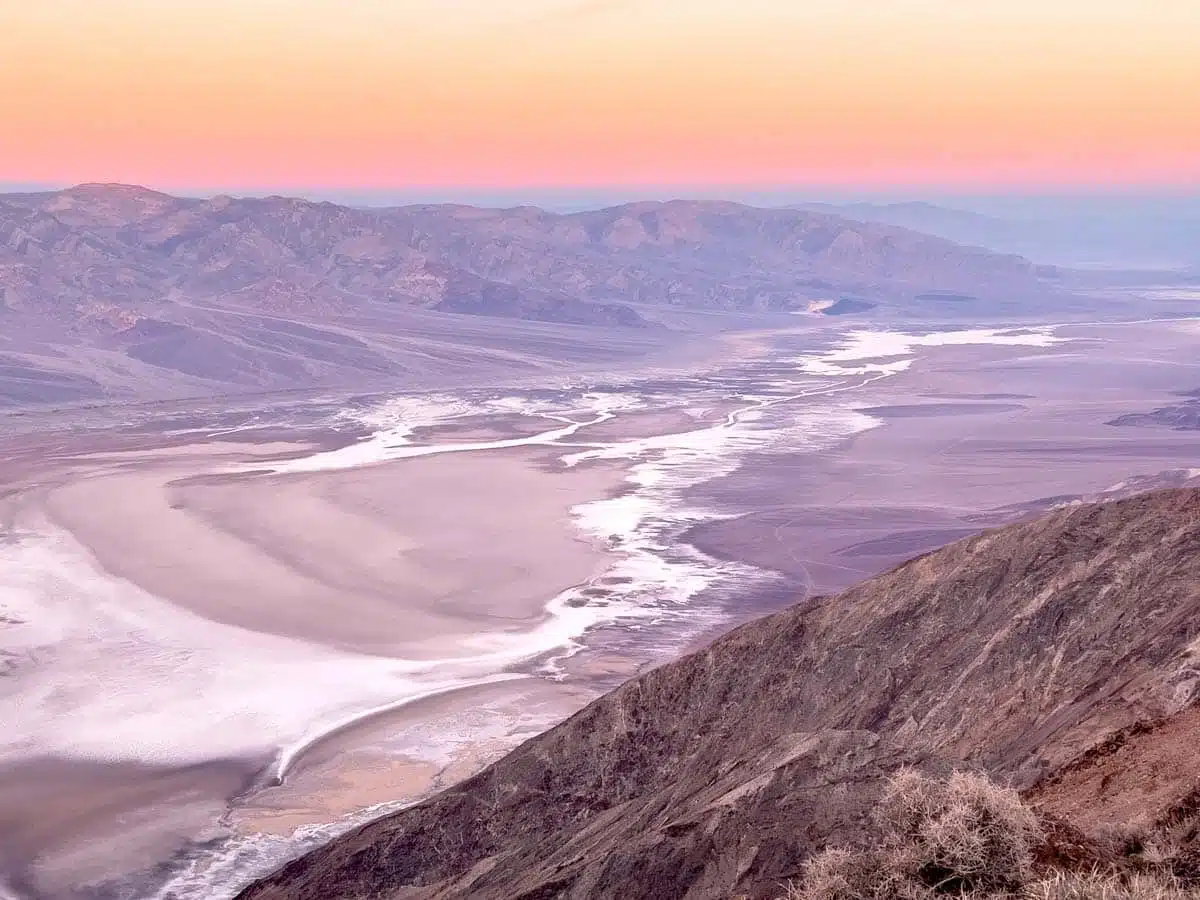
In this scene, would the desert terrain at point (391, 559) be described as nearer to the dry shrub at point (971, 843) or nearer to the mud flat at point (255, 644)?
the mud flat at point (255, 644)

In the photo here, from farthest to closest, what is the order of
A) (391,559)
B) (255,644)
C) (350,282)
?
(350,282) < (391,559) < (255,644)

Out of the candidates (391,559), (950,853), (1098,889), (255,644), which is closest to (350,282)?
(391,559)

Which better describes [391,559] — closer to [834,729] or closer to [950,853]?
[834,729]

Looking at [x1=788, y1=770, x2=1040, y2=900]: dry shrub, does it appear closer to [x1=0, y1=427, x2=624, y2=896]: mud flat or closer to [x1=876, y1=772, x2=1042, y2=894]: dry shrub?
[x1=876, y1=772, x2=1042, y2=894]: dry shrub

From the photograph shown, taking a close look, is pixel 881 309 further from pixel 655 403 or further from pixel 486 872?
pixel 486 872

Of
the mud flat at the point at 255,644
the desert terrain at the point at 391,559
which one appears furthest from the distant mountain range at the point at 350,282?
the mud flat at the point at 255,644

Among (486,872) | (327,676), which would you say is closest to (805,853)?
(486,872)

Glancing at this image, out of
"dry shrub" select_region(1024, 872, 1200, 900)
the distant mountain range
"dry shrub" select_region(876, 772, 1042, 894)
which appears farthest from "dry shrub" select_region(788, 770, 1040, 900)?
the distant mountain range
